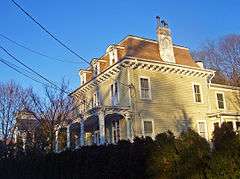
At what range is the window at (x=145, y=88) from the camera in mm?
24266

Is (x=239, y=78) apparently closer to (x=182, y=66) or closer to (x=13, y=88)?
(x=182, y=66)

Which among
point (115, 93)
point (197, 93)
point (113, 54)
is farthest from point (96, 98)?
point (197, 93)

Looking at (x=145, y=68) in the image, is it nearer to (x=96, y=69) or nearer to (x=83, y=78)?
(x=96, y=69)

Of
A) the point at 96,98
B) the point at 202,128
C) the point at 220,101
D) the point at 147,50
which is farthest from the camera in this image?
the point at 220,101

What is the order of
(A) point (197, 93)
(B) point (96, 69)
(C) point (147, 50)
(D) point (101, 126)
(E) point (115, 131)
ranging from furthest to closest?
(B) point (96, 69) → (A) point (197, 93) → (C) point (147, 50) → (E) point (115, 131) → (D) point (101, 126)

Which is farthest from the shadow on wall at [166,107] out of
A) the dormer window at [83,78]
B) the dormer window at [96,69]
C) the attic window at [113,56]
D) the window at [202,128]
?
the dormer window at [83,78]

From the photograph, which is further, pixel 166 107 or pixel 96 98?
pixel 96 98

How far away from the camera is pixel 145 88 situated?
2447cm

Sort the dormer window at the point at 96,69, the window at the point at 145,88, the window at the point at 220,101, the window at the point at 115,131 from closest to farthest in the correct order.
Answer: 1. the window at the point at 145,88
2. the window at the point at 115,131
3. the dormer window at the point at 96,69
4. the window at the point at 220,101

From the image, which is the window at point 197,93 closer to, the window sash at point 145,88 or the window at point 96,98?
the window sash at point 145,88

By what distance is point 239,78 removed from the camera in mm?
39406

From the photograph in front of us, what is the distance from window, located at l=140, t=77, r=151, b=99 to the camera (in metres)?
24.3

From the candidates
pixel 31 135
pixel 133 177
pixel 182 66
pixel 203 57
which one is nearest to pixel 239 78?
pixel 203 57

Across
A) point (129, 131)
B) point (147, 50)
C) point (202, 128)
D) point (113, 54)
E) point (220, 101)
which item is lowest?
point (129, 131)
